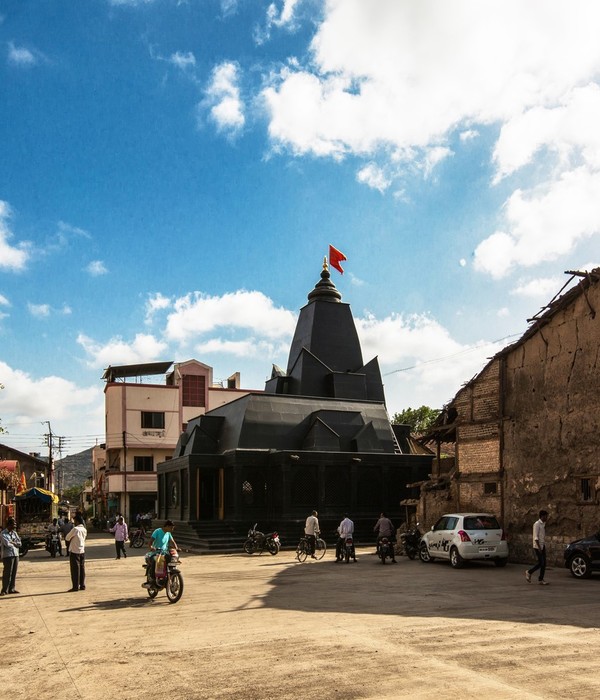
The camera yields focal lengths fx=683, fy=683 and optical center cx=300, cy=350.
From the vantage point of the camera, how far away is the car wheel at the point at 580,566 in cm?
1605

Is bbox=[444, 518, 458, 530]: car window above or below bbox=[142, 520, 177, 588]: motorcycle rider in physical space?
below

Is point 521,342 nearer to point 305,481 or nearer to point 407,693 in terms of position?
point 305,481

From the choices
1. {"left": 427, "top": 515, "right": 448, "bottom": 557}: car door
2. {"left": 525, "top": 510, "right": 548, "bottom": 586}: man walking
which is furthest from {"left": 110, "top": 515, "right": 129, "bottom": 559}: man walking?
{"left": 525, "top": 510, "right": 548, "bottom": 586}: man walking

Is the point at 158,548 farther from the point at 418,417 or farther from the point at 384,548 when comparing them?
the point at 418,417

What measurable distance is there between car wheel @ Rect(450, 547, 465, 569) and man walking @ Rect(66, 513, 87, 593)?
9.93m

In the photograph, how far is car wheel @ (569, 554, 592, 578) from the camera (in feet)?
52.6

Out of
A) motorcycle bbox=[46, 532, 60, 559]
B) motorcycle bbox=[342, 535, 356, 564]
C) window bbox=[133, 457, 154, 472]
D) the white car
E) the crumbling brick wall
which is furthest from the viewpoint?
window bbox=[133, 457, 154, 472]

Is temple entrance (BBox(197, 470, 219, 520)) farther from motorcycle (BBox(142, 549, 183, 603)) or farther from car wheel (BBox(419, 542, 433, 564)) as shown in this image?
motorcycle (BBox(142, 549, 183, 603))

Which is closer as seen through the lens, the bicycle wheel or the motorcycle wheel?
the motorcycle wheel

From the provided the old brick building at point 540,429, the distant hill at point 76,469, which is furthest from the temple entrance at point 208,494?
the distant hill at point 76,469

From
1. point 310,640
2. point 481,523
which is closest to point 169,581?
point 310,640

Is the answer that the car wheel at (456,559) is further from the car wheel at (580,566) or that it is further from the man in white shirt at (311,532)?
the man in white shirt at (311,532)

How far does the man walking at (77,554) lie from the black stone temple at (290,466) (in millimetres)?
12919

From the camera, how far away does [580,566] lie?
53.2ft
